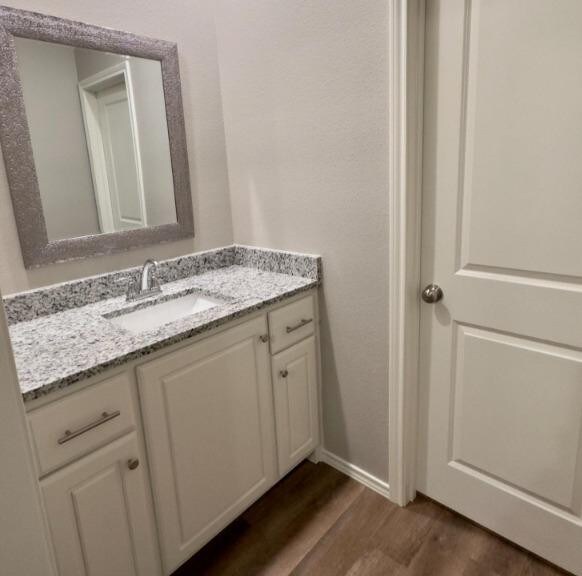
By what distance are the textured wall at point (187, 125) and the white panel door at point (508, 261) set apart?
3.11ft

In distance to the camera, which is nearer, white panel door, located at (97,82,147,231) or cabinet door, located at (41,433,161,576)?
cabinet door, located at (41,433,161,576)

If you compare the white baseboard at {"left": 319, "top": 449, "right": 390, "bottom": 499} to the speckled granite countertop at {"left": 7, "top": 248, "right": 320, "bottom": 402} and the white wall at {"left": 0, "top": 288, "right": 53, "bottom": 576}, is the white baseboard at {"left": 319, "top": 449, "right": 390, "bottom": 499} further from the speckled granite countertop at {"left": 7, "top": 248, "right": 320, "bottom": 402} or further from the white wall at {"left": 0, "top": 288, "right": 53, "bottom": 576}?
the white wall at {"left": 0, "top": 288, "right": 53, "bottom": 576}

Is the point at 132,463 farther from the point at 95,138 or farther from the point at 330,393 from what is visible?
the point at 95,138

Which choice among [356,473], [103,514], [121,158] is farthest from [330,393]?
[121,158]

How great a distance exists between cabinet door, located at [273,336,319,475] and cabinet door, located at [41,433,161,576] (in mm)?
584

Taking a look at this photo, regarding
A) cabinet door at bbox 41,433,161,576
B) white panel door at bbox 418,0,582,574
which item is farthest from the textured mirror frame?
white panel door at bbox 418,0,582,574

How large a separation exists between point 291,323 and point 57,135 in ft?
3.40

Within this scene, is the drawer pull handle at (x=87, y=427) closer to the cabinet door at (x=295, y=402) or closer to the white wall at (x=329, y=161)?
the cabinet door at (x=295, y=402)

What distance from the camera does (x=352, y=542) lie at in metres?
1.61

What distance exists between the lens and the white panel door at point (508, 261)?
3.90ft

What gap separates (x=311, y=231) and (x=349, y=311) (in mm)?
353

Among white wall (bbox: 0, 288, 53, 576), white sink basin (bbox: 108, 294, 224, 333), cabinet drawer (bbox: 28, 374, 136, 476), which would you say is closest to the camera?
white wall (bbox: 0, 288, 53, 576)

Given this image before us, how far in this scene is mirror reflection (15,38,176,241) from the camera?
4.69ft

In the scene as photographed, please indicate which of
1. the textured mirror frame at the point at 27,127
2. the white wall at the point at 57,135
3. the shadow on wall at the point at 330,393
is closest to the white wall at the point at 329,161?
the shadow on wall at the point at 330,393
